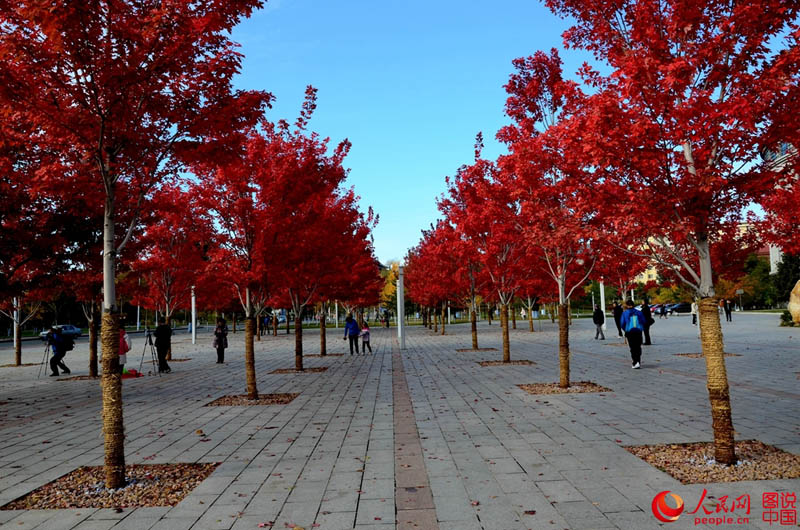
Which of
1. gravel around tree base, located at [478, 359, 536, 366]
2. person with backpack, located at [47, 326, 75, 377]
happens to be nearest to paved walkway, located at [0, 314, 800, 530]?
gravel around tree base, located at [478, 359, 536, 366]

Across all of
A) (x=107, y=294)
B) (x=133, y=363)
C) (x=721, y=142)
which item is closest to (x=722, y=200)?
(x=721, y=142)

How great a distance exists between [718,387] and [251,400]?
877 cm

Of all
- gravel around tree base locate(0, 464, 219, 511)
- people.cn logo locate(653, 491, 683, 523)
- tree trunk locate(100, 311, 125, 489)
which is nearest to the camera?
people.cn logo locate(653, 491, 683, 523)

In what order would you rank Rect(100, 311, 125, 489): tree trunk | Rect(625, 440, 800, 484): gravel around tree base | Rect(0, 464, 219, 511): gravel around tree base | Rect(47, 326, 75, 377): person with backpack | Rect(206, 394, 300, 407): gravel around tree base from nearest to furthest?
Rect(0, 464, 219, 511): gravel around tree base
Rect(625, 440, 800, 484): gravel around tree base
Rect(100, 311, 125, 489): tree trunk
Rect(206, 394, 300, 407): gravel around tree base
Rect(47, 326, 75, 377): person with backpack

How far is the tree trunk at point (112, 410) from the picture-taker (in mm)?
5387

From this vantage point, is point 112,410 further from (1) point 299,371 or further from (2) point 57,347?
(2) point 57,347

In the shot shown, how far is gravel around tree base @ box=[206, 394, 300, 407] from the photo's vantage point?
10742 millimetres

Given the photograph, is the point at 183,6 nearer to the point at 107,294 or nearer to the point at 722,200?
the point at 107,294

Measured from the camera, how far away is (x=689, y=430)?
7.20 m

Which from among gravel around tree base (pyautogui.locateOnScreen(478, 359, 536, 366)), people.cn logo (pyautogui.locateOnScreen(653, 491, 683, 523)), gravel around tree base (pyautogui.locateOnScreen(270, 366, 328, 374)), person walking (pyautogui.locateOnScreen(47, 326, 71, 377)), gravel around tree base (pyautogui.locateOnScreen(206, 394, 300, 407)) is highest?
person walking (pyautogui.locateOnScreen(47, 326, 71, 377))

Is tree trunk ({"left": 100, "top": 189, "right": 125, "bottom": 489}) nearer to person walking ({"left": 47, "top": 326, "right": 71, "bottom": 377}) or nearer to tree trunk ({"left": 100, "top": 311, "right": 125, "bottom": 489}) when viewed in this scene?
tree trunk ({"left": 100, "top": 311, "right": 125, "bottom": 489})

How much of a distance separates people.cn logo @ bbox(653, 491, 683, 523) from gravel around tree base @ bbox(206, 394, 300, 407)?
7.71m

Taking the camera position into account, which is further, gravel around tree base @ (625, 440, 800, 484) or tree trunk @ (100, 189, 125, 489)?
tree trunk @ (100, 189, 125, 489)

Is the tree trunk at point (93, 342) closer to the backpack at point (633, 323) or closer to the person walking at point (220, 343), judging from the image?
the person walking at point (220, 343)
